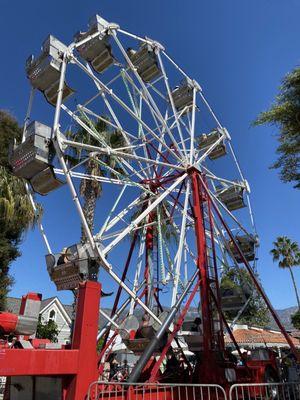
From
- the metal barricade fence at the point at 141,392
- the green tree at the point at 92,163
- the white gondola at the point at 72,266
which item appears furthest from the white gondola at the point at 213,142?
the metal barricade fence at the point at 141,392

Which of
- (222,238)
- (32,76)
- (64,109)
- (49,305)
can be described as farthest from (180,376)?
(49,305)

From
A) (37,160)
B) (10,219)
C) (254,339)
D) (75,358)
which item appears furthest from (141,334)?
(254,339)

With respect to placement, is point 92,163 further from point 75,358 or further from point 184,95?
point 75,358

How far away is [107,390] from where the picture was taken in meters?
7.68

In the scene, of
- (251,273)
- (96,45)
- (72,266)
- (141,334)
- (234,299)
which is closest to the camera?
(72,266)

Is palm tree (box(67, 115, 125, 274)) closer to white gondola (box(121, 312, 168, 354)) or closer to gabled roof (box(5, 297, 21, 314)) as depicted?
white gondola (box(121, 312, 168, 354))

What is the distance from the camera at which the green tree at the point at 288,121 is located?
428 inches

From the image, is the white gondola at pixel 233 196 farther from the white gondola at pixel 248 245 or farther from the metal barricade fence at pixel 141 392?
the metal barricade fence at pixel 141 392

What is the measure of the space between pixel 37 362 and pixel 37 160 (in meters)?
5.02

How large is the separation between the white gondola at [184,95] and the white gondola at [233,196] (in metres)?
4.27

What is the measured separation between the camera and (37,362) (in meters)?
6.79

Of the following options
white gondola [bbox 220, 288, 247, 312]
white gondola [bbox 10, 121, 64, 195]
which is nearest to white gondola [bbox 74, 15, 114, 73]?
white gondola [bbox 10, 121, 64, 195]

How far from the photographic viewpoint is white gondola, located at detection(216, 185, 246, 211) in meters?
17.8

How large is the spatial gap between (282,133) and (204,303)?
18.8 ft
